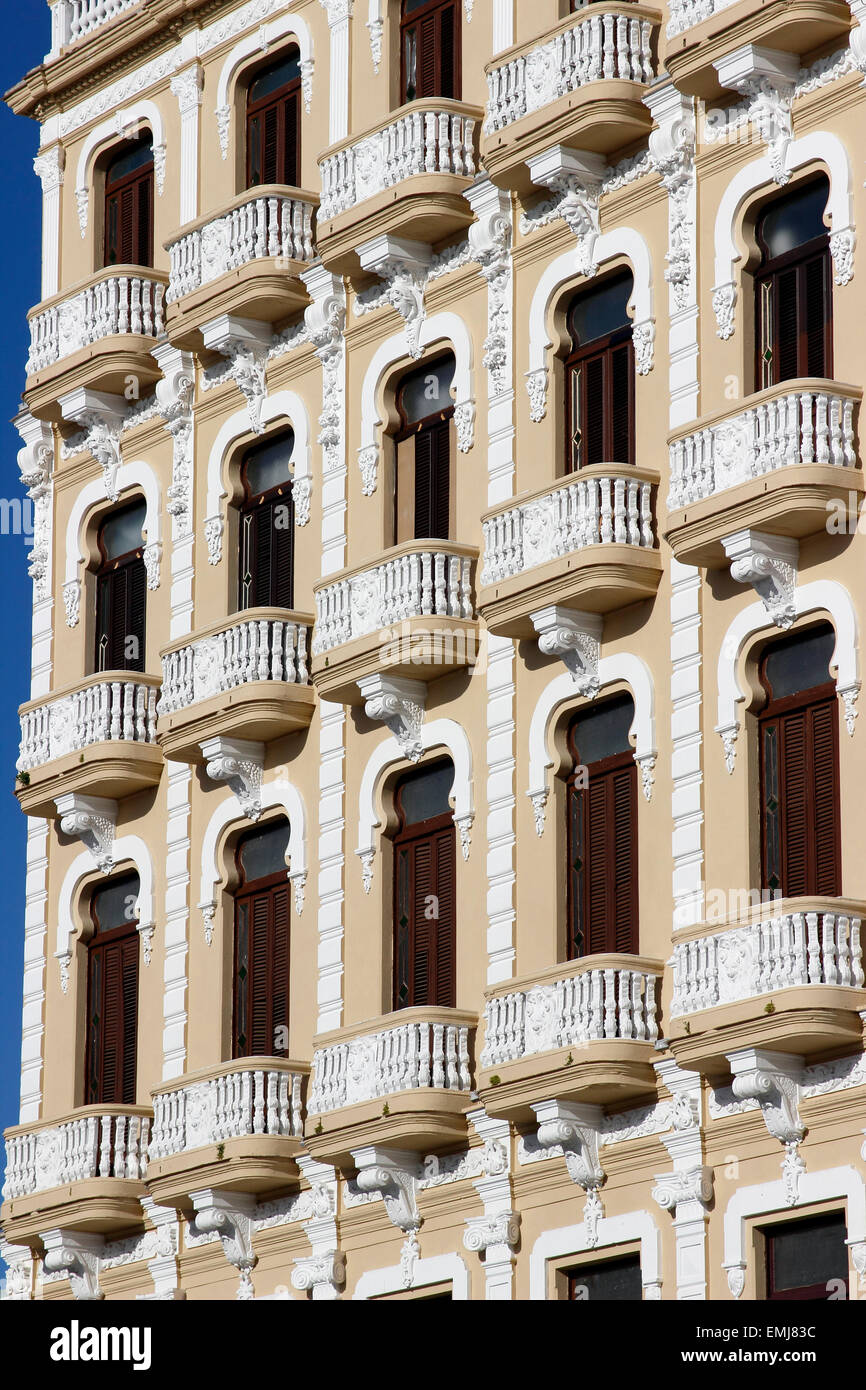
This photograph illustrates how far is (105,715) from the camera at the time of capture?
139 ft

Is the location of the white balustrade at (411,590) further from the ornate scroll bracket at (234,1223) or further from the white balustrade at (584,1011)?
the ornate scroll bracket at (234,1223)

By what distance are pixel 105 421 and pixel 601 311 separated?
9550mm

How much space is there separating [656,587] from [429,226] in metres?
5.96

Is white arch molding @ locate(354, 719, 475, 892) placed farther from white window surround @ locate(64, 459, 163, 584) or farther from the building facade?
white window surround @ locate(64, 459, 163, 584)

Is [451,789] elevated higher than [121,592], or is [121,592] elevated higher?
[121,592]

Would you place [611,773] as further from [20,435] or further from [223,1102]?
[20,435]

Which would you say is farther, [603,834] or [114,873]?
[114,873]

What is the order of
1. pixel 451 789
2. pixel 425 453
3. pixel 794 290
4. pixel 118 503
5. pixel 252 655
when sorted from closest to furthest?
pixel 794 290, pixel 451 789, pixel 425 453, pixel 252 655, pixel 118 503

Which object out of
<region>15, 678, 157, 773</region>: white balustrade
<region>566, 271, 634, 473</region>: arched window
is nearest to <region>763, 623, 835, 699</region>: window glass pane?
<region>566, 271, 634, 473</region>: arched window

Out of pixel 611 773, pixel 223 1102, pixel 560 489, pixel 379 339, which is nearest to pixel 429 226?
pixel 379 339

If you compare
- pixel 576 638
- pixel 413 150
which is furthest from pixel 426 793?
pixel 413 150

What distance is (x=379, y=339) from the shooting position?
40.0 meters

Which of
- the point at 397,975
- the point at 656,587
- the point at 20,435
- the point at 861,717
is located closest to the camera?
the point at 861,717

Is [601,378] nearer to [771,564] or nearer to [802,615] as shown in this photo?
[771,564]
